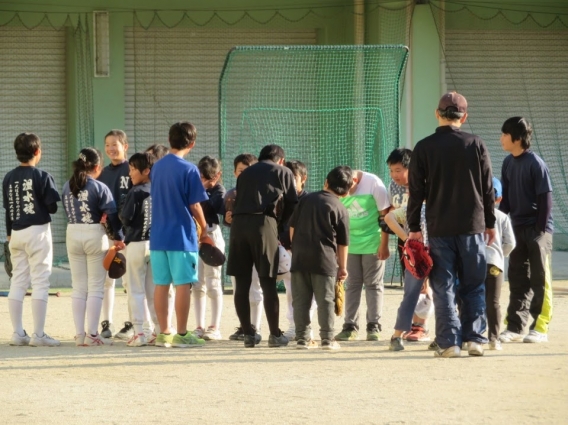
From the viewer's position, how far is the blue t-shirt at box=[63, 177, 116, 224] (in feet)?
29.6

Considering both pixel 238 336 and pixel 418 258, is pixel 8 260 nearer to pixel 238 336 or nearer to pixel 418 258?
pixel 238 336

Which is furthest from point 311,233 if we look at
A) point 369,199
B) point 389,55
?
point 389,55

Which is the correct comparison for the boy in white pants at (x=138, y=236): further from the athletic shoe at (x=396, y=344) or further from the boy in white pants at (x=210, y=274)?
the athletic shoe at (x=396, y=344)

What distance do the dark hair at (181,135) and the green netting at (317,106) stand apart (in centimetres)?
514

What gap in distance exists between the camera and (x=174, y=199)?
8727mm

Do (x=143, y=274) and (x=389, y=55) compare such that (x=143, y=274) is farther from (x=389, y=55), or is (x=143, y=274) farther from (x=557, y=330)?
(x=389, y=55)

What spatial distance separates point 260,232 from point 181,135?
3.11 ft

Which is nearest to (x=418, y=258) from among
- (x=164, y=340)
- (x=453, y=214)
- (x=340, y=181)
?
(x=453, y=214)

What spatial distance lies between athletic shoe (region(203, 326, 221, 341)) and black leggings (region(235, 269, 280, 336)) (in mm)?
598

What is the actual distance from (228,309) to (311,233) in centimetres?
318

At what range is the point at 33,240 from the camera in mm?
9172

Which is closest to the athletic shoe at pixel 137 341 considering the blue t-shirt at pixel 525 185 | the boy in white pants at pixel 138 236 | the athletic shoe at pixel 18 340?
the boy in white pants at pixel 138 236

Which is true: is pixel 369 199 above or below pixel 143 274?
above

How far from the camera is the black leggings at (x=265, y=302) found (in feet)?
28.9
